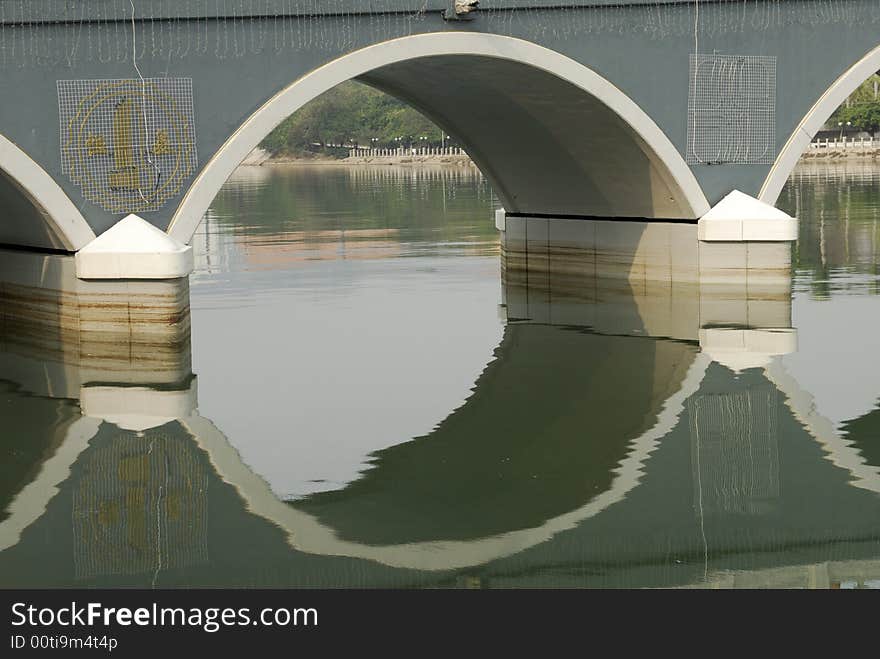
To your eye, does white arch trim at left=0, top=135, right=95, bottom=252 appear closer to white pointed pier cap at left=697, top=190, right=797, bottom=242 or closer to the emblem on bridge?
the emblem on bridge

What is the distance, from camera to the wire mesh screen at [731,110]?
19094 millimetres

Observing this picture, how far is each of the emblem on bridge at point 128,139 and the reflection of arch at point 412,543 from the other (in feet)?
13.0

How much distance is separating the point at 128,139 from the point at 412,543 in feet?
24.6

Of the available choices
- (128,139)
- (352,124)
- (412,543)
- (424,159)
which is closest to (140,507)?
(412,543)

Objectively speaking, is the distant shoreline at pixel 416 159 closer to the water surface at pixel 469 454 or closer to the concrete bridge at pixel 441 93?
the concrete bridge at pixel 441 93

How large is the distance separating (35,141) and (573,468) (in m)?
6.88

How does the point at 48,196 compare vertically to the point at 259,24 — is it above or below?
below

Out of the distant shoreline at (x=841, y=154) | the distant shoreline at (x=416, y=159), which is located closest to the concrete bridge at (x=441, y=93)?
the distant shoreline at (x=416, y=159)

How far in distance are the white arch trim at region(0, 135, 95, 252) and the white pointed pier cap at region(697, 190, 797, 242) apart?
778 centimetres

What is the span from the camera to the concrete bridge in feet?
49.9

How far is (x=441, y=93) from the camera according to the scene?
20.6m

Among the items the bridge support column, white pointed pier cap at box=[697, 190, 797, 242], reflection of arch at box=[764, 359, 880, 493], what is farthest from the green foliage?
reflection of arch at box=[764, 359, 880, 493]

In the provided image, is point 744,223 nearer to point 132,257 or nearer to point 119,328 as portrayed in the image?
point 132,257
